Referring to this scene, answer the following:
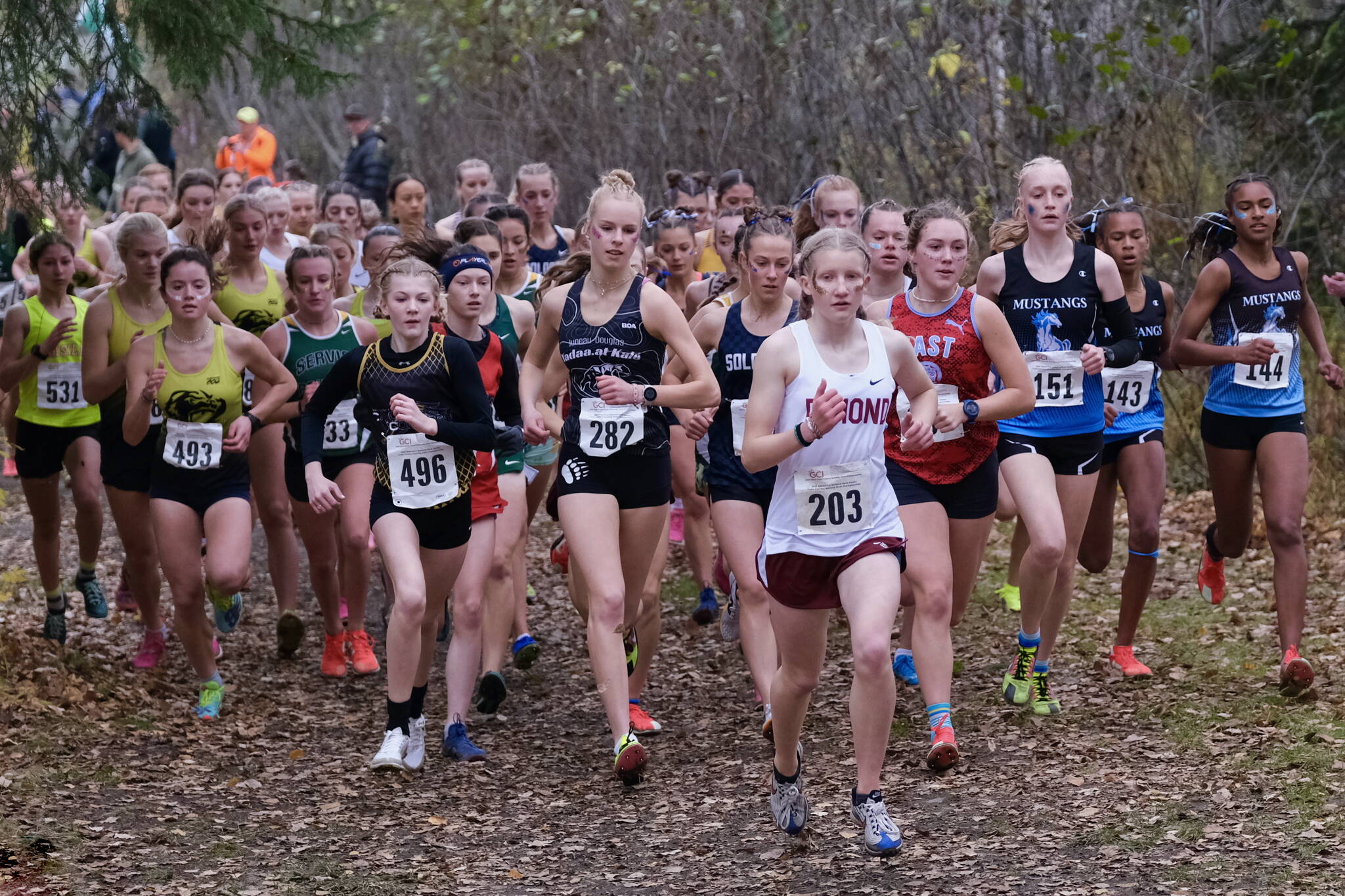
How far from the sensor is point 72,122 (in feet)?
23.5

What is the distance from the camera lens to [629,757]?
19.6 ft

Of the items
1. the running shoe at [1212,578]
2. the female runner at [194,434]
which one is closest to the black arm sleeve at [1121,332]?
the running shoe at [1212,578]

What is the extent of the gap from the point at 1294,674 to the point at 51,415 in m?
6.18

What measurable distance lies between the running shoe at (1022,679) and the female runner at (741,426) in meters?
1.08

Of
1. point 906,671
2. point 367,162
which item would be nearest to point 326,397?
point 906,671

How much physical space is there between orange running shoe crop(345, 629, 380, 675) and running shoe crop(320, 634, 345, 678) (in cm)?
6

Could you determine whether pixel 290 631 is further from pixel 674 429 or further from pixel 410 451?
pixel 410 451

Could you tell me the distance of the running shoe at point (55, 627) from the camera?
8320 millimetres

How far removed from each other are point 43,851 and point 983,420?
12.0ft

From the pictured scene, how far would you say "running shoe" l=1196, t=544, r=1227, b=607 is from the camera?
775 cm

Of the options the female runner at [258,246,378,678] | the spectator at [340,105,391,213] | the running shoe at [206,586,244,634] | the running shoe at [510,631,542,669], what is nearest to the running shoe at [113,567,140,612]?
the running shoe at [206,586,244,634]

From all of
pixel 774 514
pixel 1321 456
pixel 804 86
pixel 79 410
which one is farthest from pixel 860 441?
pixel 804 86

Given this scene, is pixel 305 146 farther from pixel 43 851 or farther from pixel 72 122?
pixel 43 851

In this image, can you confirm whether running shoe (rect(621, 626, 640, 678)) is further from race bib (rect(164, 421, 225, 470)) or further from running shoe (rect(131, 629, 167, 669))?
running shoe (rect(131, 629, 167, 669))
